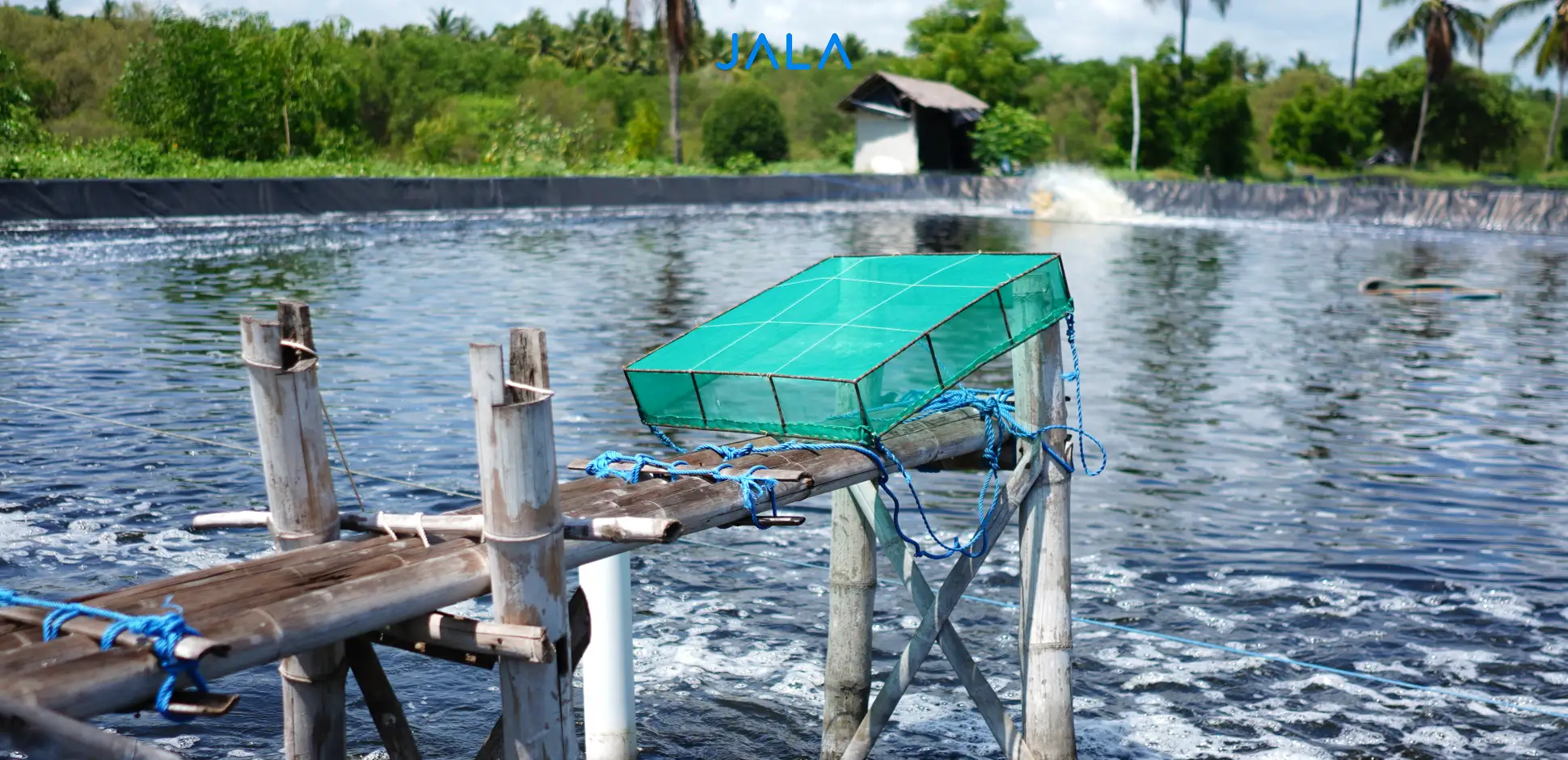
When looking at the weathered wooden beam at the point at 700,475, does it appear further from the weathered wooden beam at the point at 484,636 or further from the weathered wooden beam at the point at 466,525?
the weathered wooden beam at the point at 484,636

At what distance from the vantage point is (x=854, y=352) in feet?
18.9

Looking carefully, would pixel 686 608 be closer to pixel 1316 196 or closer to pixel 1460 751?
pixel 1460 751

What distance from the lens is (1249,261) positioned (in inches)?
1312

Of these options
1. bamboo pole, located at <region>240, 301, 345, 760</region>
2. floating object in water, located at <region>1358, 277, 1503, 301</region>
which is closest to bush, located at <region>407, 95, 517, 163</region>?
floating object in water, located at <region>1358, 277, 1503, 301</region>

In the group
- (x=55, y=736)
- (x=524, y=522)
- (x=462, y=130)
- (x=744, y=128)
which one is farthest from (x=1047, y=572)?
(x=744, y=128)

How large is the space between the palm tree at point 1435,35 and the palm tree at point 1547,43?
1442 mm

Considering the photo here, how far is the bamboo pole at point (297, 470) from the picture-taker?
13.6ft

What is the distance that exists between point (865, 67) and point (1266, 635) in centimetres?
10398

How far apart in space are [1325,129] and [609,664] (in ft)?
225

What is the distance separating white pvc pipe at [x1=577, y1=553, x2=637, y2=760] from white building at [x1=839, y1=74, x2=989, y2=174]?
56.1 metres

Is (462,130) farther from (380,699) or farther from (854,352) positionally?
(380,699)

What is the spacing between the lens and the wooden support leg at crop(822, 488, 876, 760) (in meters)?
6.48

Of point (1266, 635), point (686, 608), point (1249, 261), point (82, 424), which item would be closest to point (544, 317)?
point (82, 424)

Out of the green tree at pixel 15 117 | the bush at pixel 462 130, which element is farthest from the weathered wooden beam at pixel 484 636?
the bush at pixel 462 130
